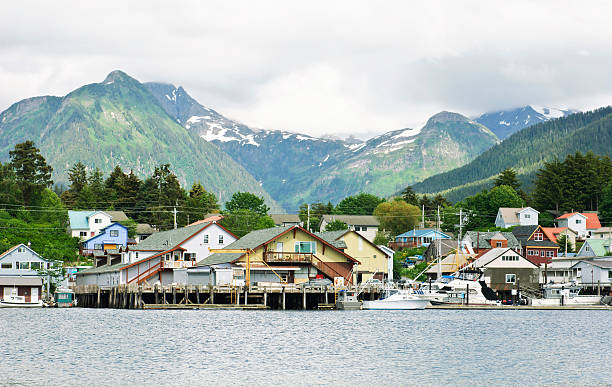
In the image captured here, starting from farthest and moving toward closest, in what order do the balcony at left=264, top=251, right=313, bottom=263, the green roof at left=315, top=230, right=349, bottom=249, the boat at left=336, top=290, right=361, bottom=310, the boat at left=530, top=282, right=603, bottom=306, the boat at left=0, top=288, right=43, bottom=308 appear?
1. the green roof at left=315, top=230, right=349, bottom=249
2. the boat at left=530, top=282, right=603, bottom=306
3. the boat at left=0, top=288, right=43, bottom=308
4. the balcony at left=264, top=251, right=313, bottom=263
5. the boat at left=336, top=290, right=361, bottom=310

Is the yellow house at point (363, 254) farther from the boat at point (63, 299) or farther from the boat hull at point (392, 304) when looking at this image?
the boat at point (63, 299)

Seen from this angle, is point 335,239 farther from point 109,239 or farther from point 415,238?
point 415,238

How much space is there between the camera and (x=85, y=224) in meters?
160

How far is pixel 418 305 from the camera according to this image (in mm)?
96125

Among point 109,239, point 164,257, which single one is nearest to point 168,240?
point 164,257

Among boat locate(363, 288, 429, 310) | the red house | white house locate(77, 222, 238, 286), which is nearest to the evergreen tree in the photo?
white house locate(77, 222, 238, 286)

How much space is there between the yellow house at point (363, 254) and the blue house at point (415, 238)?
46882mm

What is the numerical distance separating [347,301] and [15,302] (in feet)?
133

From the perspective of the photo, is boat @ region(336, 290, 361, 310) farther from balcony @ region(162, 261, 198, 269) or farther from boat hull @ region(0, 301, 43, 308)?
boat hull @ region(0, 301, 43, 308)

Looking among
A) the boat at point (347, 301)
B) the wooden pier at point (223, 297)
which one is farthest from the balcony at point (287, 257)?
the boat at point (347, 301)

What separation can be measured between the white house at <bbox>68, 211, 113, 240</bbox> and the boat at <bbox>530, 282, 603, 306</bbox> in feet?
285

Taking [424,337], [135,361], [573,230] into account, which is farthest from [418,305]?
[573,230]

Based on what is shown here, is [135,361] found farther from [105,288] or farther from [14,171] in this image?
[14,171]

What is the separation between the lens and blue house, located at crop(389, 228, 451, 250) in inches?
6554
